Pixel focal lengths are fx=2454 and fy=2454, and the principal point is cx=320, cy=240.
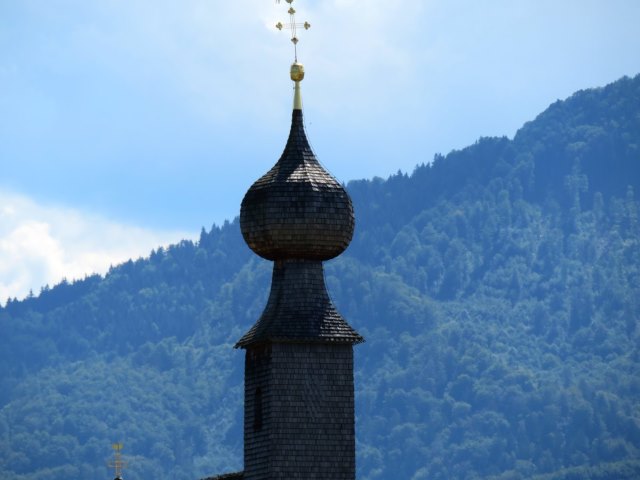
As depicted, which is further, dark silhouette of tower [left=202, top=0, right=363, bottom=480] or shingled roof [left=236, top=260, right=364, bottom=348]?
shingled roof [left=236, top=260, right=364, bottom=348]

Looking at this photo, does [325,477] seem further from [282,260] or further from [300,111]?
[300,111]

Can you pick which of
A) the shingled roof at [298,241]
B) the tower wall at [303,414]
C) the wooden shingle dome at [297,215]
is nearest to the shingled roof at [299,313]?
the shingled roof at [298,241]

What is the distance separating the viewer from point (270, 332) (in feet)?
233

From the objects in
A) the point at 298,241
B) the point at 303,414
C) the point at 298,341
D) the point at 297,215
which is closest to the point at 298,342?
the point at 298,341

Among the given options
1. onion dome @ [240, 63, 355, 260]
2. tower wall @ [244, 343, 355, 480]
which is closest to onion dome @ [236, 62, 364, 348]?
onion dome @ [240, 63, 355, 260]

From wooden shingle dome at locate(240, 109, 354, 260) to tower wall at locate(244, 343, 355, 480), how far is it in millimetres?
2999

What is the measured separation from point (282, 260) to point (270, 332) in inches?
107

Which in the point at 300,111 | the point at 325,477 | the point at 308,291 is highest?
the point at 300,111

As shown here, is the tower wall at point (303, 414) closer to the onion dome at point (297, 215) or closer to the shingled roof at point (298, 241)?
the shingled roof at point (298, 241)

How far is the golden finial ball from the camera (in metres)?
74.0

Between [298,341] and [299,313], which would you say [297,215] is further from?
[298,341]

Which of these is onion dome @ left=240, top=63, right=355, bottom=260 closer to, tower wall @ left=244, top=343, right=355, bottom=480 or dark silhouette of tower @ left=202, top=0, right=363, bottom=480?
dark silhouette of tower @ left=202, top=0, right=363, bottom=480

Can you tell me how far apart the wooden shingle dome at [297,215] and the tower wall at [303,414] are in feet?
9.84

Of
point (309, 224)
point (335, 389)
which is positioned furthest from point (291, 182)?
point (335, 389)
